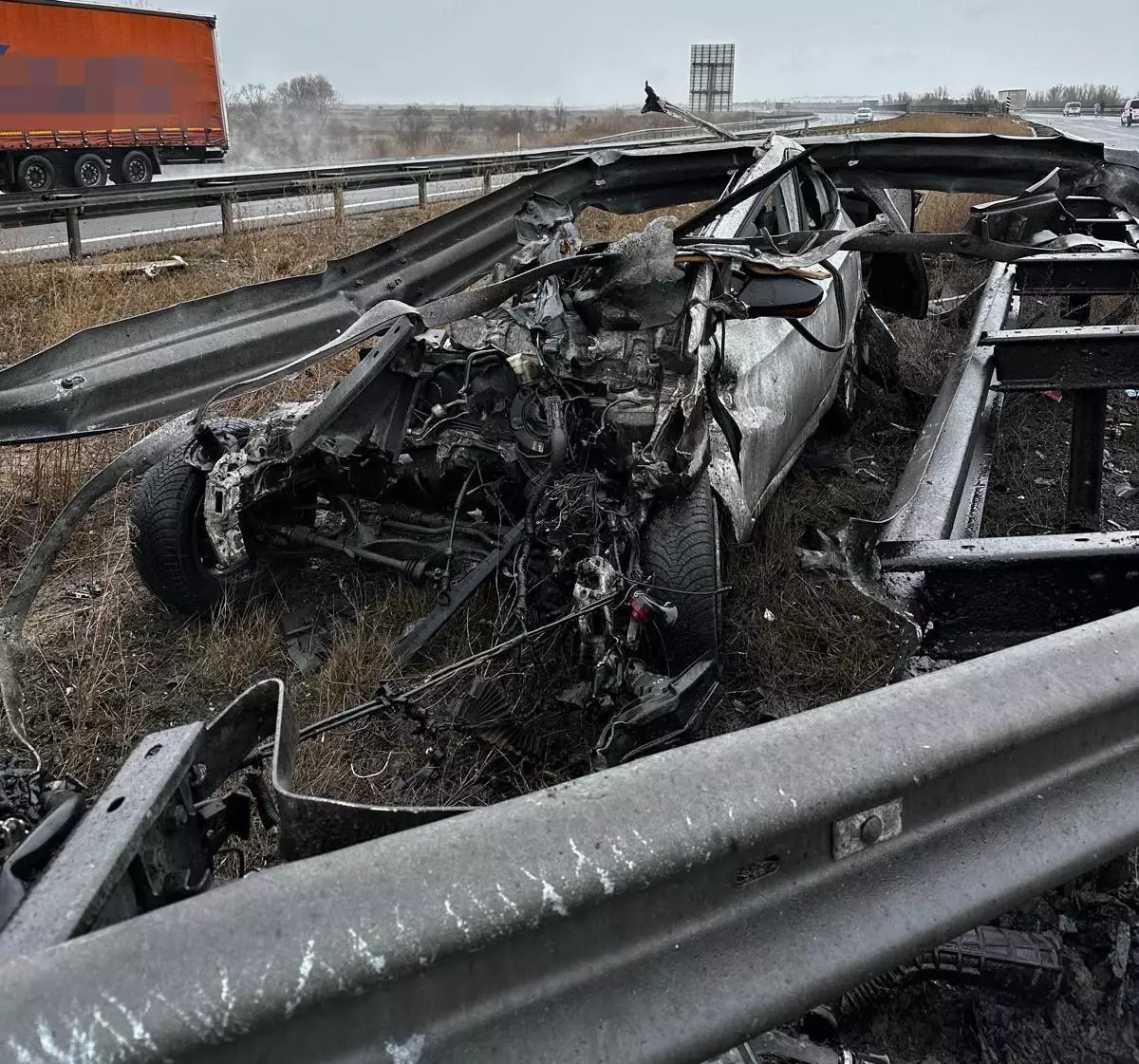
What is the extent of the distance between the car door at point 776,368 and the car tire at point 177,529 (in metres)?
1.80

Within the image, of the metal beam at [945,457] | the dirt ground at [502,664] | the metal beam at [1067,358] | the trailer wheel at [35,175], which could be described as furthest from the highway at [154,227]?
the metal beam at [1067,358]

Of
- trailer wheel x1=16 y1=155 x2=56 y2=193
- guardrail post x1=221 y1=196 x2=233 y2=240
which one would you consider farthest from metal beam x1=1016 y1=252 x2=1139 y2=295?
trailer wheel x1=16 y1=155 x2=56 y2=193

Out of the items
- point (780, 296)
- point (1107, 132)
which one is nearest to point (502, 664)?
point (780, 296)

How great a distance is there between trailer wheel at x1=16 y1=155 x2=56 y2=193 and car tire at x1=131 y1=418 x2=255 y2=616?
15.6 m

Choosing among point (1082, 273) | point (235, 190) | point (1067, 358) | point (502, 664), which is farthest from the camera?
point (235, 190)

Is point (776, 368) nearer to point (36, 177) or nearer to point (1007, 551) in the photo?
point (1007, 551)

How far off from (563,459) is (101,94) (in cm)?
1788

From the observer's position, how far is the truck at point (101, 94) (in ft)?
54.5

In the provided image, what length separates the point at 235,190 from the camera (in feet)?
39.7

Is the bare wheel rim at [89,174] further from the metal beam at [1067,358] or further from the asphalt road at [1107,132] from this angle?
the metal beam at [1067,358]

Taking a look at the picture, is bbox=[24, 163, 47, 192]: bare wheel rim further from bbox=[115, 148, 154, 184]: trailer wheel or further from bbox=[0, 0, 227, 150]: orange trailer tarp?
bbox=[115, 148, 154, 184]: trailer wheel

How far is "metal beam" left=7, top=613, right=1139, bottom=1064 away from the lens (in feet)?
3.24

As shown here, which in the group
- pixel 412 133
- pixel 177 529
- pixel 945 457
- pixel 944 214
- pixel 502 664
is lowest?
pixel 502 664

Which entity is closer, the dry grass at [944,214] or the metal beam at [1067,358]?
the metal beam at [1067,358]
